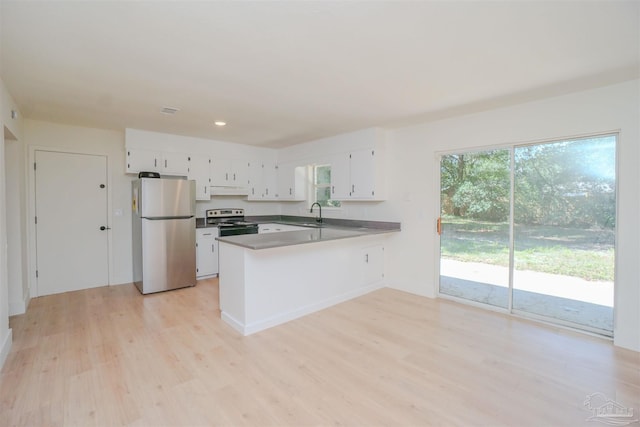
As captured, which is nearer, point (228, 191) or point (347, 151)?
point (347, 151)

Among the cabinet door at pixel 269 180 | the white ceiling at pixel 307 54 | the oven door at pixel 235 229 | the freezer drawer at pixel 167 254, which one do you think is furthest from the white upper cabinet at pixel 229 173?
the white ceiling at pixel 307 54

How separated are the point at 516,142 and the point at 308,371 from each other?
10.3 feet

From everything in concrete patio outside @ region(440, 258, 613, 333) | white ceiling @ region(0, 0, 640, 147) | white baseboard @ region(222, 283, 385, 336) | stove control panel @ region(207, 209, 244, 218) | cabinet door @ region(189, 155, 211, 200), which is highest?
white ceiling @ region(0, 0, 640, 147)

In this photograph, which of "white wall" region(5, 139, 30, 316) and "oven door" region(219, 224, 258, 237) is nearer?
"white wall" region(5, 139, 30, 316)

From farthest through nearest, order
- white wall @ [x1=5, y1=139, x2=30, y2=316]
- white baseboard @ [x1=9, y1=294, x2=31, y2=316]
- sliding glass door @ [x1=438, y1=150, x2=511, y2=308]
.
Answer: sliding glass door @ [x1=438, y1=150, x2=511, y2=308]
white baseboard @ [x1=9, y1=294, x2=31, y2=316]
white wall @ [x1=5, y1=139, x2=30, y2=316]

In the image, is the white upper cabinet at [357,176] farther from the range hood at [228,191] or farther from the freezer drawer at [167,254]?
the freezer drawer at [167,254]

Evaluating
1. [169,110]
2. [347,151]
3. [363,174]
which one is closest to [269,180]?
[347,151]

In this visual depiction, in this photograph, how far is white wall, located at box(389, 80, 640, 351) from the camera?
106 inches

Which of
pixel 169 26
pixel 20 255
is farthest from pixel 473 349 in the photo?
pixel 20 255

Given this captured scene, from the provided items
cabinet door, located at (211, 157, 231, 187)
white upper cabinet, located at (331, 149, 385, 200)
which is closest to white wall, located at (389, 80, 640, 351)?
white upper cabinet, located at (331, 149, 385, 200)

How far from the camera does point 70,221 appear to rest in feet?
14.1

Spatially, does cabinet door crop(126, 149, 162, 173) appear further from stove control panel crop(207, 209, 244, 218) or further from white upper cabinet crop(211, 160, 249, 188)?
stove control panel crop(207, 209, 244, 218)

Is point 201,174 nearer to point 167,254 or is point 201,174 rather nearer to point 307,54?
point 167,254

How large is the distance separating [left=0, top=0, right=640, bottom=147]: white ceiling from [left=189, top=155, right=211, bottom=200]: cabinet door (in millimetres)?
1596
